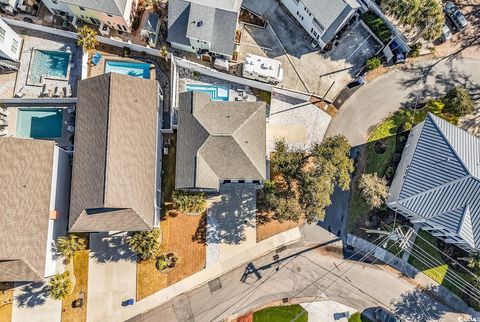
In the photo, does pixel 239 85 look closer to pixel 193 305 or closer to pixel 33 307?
pixel 193 305

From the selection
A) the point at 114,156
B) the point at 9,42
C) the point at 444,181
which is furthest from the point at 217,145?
the point at 9,42

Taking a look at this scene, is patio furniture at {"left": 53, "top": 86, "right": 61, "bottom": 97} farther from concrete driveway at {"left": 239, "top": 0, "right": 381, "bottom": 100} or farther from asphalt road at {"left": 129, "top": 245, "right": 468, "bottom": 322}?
asphalt road at {"left": 129, "top": 245, "right": 468, "bottom": 322}

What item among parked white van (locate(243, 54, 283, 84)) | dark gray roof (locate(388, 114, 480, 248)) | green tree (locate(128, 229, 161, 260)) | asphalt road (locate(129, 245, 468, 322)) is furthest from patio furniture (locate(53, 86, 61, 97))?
dark gray roof (locate(388, 114, 480, 248))

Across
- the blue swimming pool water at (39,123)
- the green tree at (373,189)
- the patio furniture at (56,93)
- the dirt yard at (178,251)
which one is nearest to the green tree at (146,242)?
the dirt yard at (178,251)

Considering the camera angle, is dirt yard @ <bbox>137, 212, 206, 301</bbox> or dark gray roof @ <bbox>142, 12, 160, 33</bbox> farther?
dark gray roof @ <bbox>142, 12, 160, 33</bbox>

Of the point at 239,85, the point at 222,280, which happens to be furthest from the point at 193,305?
the point at 239,85

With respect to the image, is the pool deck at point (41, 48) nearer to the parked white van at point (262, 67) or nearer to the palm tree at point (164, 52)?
the palm tree at point (164, 52)

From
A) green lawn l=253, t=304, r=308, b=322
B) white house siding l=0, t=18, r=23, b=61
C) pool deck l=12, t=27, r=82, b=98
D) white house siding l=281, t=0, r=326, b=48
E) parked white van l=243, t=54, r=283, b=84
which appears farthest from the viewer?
pool deck l=12, t=27, r=82, b=98
